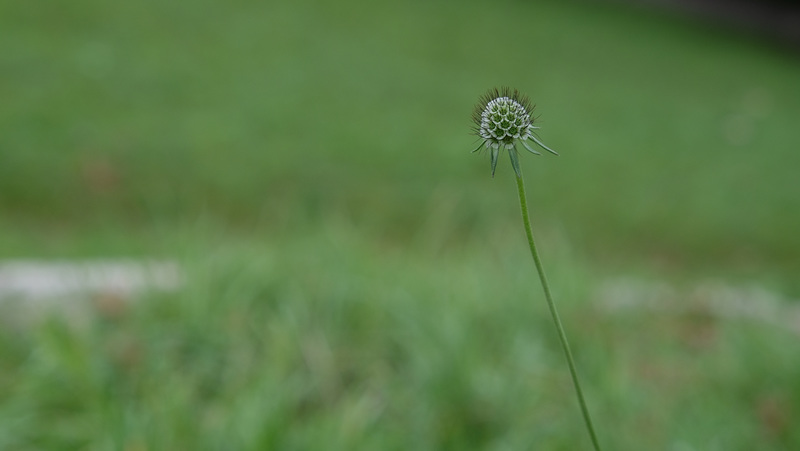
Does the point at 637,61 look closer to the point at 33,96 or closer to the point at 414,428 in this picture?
the point at 33,96

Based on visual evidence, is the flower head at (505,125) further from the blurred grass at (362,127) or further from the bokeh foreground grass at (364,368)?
the blurred grass at (362,127)

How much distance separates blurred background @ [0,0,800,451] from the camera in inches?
133

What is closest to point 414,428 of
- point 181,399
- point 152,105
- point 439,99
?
point 181,399

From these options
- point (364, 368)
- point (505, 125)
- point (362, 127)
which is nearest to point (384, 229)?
point (362, 127)

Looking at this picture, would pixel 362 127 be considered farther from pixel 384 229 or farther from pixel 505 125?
pixel 505 125

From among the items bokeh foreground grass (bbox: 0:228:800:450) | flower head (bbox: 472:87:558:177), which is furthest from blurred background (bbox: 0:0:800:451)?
flower head (bbox: 472:87:558:177)

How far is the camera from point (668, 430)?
3.28 meters

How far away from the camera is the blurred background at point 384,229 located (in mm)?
3379

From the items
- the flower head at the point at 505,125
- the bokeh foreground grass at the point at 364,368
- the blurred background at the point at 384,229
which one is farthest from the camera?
the blurred background at the point at 384,229

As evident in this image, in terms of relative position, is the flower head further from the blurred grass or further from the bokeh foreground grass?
the blurred grass

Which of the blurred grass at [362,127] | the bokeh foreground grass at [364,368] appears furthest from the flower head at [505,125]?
A: the blurred grass at [362,127]

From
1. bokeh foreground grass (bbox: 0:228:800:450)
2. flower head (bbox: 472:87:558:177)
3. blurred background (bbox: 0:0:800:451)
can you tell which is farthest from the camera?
blurred background (bbox: 0:0:800:451)

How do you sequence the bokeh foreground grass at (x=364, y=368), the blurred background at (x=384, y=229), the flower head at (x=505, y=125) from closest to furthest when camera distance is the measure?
1. the flower head at (x=505, y=125)
2. the bokeh foreground grass at (x=364, y=368)
3. the blurred background at (x=384, y=229)

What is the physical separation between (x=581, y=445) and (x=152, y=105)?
5.24 m
